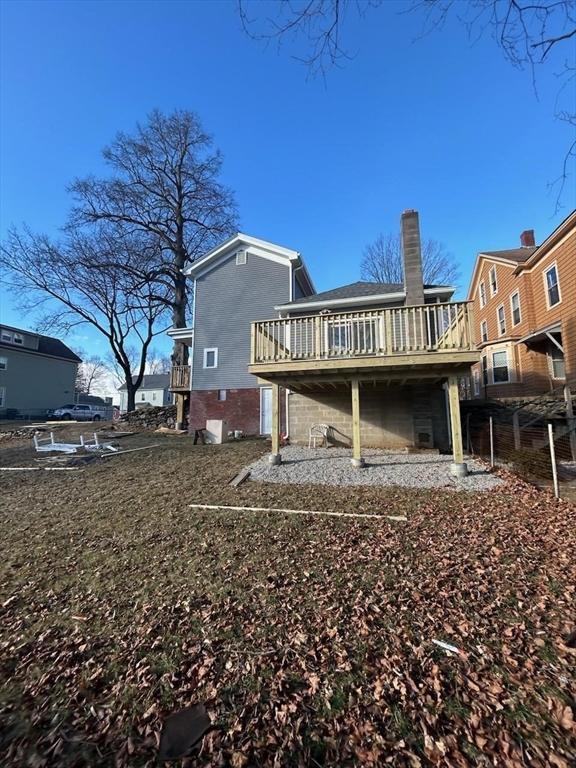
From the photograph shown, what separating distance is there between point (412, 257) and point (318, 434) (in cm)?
647

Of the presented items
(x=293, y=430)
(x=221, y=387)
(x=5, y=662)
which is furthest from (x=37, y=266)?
(x=5, y=662)

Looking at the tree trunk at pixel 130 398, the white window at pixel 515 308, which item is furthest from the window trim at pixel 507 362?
the tree trunk at pixel 130 398

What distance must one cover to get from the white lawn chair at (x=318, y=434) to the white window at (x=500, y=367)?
454 inches

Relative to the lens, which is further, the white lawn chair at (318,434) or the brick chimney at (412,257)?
the white lawn chair at (318,434)

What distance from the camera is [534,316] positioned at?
599 inches

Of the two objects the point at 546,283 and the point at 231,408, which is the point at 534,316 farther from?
the point at 231,408

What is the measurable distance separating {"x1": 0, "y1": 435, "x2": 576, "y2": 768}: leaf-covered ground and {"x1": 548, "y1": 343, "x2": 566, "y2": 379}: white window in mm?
11878

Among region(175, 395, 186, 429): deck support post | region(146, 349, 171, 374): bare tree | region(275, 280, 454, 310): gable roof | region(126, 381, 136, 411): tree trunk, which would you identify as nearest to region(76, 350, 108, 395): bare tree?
region(146, 349, 171, 374): bare tree

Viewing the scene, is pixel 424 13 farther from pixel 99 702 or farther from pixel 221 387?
pixel 221 387

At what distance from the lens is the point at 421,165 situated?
9.88 metres

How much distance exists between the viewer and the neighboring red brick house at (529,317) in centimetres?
1273

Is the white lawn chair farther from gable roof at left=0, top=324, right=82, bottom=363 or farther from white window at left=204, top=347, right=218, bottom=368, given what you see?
gable roof at left=0, top=324, right=82, bottom=363

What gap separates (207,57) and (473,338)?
22.4 ft

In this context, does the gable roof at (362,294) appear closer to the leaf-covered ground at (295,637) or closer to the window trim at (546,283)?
the window trim at (546,283)
